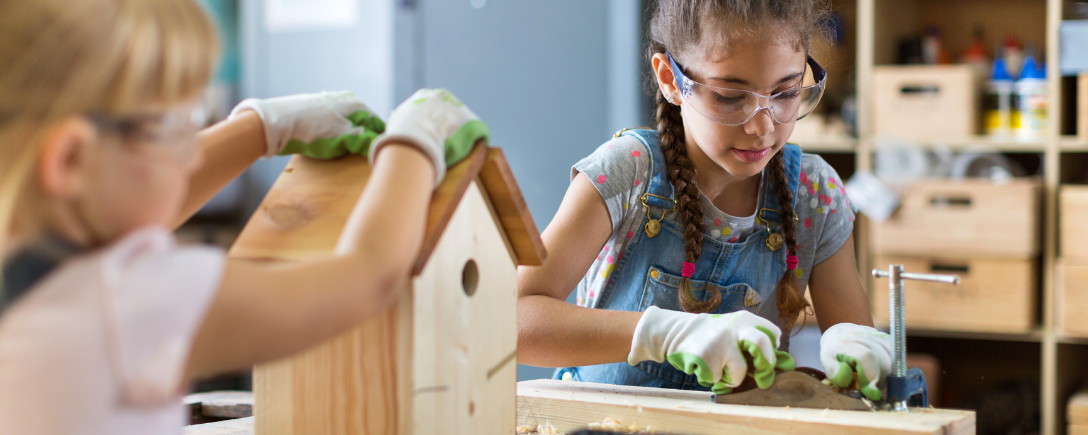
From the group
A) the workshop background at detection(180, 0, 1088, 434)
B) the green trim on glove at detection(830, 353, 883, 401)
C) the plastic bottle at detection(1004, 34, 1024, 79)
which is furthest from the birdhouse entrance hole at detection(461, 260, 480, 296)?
the plastic bottle at detection(1004, 34, 1024, 79)

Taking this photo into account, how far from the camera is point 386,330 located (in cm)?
76

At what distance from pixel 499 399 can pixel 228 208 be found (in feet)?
8.54

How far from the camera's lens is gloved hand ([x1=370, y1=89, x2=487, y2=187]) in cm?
72

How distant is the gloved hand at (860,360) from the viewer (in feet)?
3.26

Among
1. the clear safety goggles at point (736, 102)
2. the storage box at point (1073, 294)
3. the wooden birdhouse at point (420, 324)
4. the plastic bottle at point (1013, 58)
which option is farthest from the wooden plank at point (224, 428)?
the plastic bottle at point (1013, 58)

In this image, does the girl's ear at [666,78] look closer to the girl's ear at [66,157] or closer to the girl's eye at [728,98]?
the girl's eye at [728,98]

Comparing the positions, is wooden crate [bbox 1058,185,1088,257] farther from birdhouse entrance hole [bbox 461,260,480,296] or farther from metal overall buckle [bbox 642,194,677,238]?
Answer: birdhouse entrance hole [bbox 461,260,480,296]

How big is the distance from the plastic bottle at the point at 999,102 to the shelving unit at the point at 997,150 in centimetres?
7

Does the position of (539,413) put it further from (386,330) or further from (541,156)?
(541,156)

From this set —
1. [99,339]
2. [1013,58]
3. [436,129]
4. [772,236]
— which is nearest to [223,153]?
[436,129]

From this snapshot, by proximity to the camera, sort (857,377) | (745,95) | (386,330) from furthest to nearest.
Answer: (745,95), (857,377), (386,330)

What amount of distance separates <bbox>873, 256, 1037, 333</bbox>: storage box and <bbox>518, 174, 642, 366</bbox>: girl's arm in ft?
5.35

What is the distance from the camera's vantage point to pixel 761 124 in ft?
3.94

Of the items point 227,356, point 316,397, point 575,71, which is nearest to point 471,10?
point 575,71
